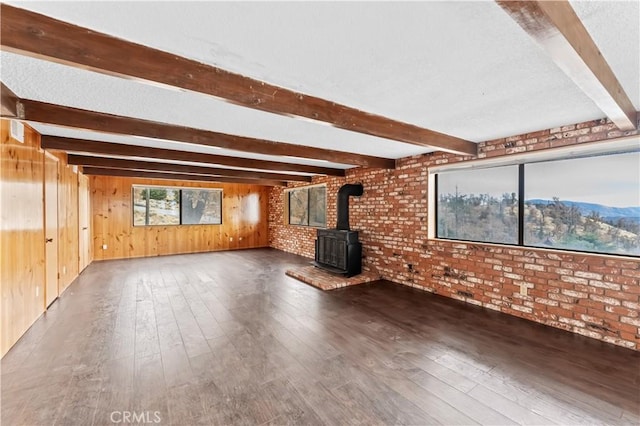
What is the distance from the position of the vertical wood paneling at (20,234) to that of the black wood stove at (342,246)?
4384mm

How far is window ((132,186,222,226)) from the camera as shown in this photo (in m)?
7.87

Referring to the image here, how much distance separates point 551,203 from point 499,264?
0.99 m

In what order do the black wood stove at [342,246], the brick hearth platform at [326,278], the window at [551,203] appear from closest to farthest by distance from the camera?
the window at [551,203]
the brick hearth platform at [326,278]
the black wood stove at [342,246]

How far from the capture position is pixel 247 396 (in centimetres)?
195

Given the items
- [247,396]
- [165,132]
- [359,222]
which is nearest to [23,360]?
[247,396]

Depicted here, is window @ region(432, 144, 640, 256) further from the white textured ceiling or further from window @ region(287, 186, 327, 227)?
window @ region(287, 186, 327, 227)

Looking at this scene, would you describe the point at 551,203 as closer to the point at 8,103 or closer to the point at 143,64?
the point at 143,64

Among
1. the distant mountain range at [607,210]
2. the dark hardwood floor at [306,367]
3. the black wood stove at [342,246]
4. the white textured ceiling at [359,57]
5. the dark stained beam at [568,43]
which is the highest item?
the white textured ceiling at [359,57]

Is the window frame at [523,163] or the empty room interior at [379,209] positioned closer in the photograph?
the empty room interior at [379,209]

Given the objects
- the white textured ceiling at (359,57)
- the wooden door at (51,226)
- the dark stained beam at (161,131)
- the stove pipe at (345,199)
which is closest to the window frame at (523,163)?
the white textured ceiling at (359,57)

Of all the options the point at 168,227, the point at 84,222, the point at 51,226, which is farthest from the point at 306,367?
the point at 168,227

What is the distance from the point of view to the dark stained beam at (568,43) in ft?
3.60

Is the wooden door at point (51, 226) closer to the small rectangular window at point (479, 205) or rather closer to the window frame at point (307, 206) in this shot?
the window frame at point (307, 206)

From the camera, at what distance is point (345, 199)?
5.81m
